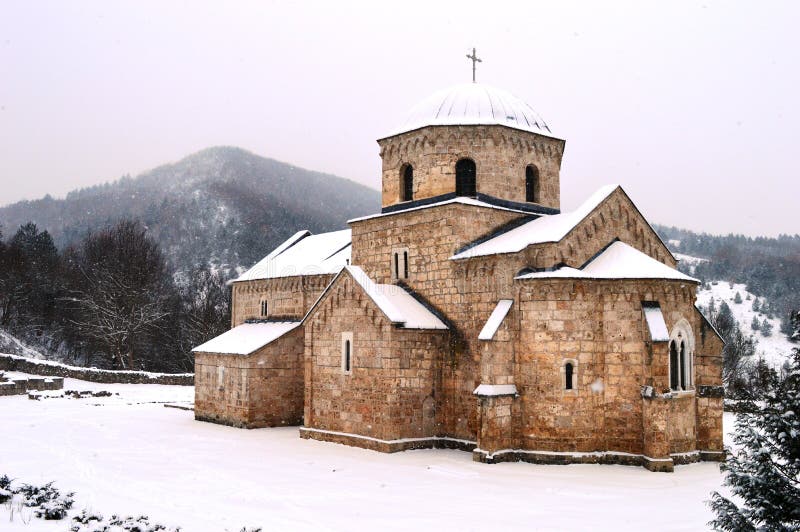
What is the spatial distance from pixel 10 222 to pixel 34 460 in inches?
4873

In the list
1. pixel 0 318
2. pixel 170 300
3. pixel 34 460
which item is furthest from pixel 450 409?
pixel 0 318

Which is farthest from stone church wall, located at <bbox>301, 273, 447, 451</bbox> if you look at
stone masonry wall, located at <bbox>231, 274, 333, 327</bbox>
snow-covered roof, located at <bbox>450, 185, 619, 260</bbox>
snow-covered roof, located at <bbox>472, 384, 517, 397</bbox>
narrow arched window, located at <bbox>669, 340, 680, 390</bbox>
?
narrow arched window, located at <bbox>669, 340, 680, 390</bbox>

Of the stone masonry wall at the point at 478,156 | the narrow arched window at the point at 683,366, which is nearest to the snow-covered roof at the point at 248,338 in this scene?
the stone masonry wall at the point at 478,156

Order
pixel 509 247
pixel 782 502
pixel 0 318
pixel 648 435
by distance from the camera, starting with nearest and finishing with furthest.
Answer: pixel 782 502 → pixel 648 435 → pixel 509 247 → pixel 0 318

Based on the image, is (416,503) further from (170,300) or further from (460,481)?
(170,300)

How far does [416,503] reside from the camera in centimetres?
1337

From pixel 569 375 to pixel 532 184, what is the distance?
7.66 metres

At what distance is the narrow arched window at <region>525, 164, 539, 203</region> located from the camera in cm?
2269

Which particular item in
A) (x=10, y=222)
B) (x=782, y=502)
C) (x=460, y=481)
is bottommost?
(x=460, y=481)

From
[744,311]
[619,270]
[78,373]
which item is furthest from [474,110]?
[744,311]

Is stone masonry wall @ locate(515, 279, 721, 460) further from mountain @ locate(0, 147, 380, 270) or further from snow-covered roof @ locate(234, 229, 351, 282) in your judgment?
mountain @ locate(0, 147, 380, 270)

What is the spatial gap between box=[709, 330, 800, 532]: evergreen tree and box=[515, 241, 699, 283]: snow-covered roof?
968 cm

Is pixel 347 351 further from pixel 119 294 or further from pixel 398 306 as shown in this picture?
pixel 119 294

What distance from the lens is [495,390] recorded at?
17.6m
